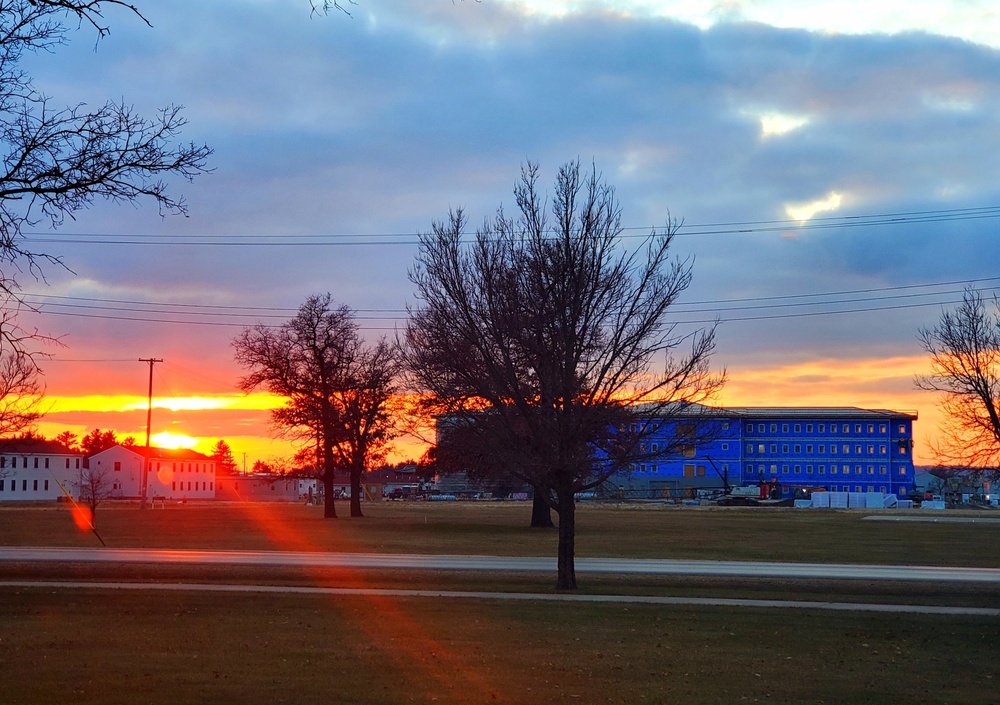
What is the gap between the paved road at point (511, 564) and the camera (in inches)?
1039

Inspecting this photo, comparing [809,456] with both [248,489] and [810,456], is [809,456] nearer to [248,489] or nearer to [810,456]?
[810,456]

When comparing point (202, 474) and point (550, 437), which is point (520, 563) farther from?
point (202, 474)

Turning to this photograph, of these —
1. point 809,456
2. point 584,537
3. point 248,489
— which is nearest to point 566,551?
point 584,537

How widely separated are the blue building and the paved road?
318 feet

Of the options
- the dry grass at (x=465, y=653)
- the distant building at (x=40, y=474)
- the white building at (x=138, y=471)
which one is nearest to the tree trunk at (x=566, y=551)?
the dry grass at (x=465, y=653)

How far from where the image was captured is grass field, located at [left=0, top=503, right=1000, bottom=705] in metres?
11.1

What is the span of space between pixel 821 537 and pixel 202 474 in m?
122

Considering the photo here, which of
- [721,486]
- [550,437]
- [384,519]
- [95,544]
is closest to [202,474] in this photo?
[721,486]

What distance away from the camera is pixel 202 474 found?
495 feet

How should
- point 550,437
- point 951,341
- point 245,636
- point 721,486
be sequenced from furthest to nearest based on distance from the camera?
1. point 721,486
2. point 951,341
3. point 550,437
4. point 245,636

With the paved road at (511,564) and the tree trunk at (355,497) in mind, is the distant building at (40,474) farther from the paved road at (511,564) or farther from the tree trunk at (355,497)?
the paved road at (511,564)

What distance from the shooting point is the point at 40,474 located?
122688 mm

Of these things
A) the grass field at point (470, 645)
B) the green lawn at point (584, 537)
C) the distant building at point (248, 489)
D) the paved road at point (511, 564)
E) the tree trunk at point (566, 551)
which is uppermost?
the tree trunk at point (566, 551)

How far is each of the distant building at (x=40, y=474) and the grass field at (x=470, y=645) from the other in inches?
3983
